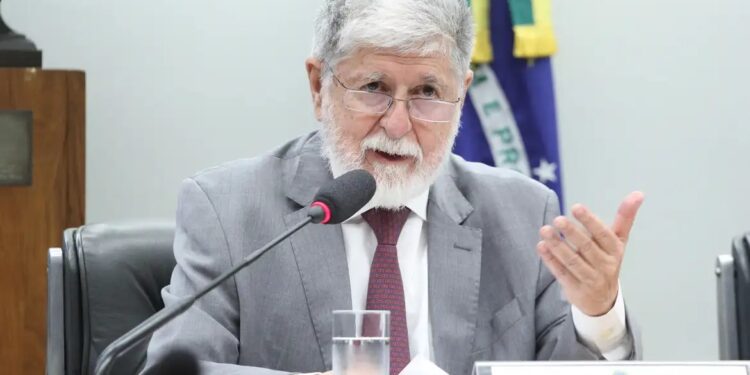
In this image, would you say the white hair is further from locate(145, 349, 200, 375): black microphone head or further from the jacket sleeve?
locate(145, 349, 200, 375): black microphone head

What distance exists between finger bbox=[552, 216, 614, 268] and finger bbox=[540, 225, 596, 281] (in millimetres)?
10

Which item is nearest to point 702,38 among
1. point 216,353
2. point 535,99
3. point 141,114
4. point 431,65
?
point 535,99

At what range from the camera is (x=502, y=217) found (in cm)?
244

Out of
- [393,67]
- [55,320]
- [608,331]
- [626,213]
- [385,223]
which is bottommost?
[55,320]

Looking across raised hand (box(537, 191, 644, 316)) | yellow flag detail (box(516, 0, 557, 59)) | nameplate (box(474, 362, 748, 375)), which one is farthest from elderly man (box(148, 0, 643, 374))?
yellow flag detail (box(516, 0, 557, 59))

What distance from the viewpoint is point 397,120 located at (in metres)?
2.26

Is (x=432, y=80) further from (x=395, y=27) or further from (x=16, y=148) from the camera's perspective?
(x=16, y=148)

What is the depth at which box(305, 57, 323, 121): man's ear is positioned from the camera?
2.40m

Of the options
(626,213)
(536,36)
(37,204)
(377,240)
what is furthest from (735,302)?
(37,204)

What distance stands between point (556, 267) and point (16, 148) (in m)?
2.23

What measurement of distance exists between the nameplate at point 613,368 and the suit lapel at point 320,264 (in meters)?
0.63

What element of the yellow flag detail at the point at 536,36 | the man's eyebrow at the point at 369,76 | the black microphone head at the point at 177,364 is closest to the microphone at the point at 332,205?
the black microphone head at the point at 177,364

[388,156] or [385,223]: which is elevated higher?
[388,156]

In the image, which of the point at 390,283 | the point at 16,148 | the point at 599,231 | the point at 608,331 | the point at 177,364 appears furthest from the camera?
the point at 16,148
